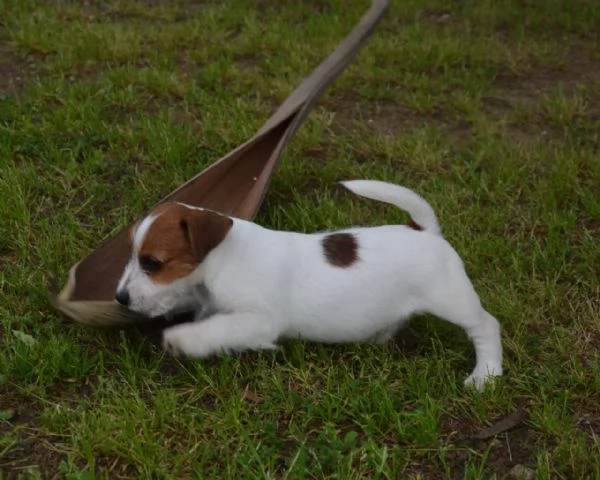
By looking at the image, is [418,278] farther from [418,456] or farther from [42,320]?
[42,320]

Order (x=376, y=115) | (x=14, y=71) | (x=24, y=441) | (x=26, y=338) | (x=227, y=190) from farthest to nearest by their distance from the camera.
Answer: (x=14, y=71) → (x=376, y=115) → (x=227, y=190) → (x=26, y=338) → (x=24, y=441)

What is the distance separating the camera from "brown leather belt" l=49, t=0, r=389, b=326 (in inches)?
135

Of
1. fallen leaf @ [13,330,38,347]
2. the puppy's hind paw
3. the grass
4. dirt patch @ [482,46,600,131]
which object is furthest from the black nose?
dirt patch @ [482,46,600,131]

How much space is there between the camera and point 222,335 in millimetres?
3299

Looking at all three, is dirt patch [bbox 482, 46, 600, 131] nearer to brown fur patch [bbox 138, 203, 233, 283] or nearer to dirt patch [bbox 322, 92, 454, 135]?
dirt patch [bbox 322, 92, 454, 135]

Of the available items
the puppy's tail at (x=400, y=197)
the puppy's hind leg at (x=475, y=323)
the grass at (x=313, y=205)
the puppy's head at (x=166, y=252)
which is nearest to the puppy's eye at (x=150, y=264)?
the puppy's head at (x=166, y=252)

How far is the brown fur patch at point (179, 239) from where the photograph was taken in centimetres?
315

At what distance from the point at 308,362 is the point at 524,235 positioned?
1677 mm

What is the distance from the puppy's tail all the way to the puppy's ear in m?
0.52

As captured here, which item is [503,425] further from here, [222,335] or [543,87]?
[543,87]

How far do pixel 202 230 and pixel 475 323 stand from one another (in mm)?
1125

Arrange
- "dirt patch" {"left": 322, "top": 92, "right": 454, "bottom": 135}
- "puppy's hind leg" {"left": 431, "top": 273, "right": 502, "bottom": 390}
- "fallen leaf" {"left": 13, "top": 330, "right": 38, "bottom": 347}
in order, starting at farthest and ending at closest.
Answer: "dirt patch" {"left": 322, "top": 92, "right": 454, "bottom": 135}
"fallen leaf" {"left": 13, "top": 330, "right": 38, "bottom": 347}
"puppy's hind leg" {"left": 431, "top": 273, "right": 502, "bottom": 390}

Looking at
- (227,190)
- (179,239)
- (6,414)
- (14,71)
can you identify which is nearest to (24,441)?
(6,414)

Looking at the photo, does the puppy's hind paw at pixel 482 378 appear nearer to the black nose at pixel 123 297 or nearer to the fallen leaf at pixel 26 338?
the black nose at pixel 123 297
